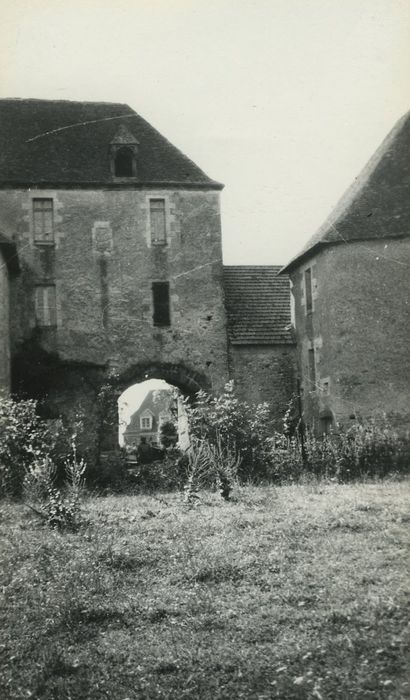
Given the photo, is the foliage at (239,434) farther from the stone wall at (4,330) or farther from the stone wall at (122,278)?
the stone wall at (4,330)

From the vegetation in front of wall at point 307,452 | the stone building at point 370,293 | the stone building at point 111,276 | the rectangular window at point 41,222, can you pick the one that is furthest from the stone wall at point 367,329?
the rectangular window at point 41,222

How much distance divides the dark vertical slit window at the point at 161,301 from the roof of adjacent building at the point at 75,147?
3158 mm

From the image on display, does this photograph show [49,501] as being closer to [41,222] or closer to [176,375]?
[176,375]

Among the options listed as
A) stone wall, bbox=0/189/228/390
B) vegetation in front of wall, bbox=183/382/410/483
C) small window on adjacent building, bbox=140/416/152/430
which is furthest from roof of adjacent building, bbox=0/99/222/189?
small window on adjacent building, bbox=140/416/152/430

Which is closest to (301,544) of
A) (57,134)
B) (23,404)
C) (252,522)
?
(252,522)

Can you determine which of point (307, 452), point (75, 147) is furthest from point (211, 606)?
point (75, 147)

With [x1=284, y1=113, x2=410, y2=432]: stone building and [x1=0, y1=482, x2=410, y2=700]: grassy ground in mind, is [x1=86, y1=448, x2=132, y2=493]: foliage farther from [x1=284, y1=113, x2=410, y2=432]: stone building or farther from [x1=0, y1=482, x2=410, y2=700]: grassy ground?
[x1=0, y1=482, x2=410, y2=700]: grassy ground

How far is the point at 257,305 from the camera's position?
22.8 meters

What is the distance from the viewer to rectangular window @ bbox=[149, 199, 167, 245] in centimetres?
2158

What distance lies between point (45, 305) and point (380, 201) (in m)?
A: 9.94

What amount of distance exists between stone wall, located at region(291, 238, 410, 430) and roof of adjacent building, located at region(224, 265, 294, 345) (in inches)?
127

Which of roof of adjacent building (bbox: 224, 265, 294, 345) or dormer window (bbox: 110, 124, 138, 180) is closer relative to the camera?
dormer window (bbox: 110, 124, 138, 180)

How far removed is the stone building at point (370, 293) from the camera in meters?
17.3

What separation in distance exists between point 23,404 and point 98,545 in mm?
6065
